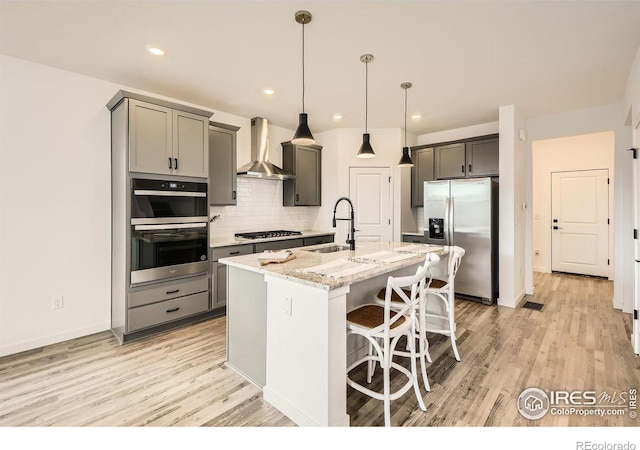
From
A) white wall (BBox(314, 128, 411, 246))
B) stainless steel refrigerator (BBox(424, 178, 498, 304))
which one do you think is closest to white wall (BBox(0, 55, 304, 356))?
white wall (BBox(314, 128, 411, 246))

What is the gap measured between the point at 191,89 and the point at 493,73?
3232 millimetres

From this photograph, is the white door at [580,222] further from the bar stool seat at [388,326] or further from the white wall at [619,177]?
the bar stool seat at [388,326]

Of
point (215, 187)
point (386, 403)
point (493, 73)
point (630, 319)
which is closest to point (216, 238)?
point (215, 187)

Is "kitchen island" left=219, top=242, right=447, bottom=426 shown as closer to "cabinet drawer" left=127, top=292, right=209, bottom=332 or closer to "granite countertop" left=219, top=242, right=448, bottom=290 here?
"granite countertop" left=219, top=242, right=448, bottom=290

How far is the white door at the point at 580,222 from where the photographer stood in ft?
18.9

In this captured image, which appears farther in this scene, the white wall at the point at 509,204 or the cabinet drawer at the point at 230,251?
the white wall at the point at 509,204

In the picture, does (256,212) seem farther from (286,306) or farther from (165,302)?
(286,306)

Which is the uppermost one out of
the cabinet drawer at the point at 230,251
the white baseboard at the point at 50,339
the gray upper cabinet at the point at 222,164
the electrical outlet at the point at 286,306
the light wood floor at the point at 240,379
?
the gray upper cabinet at the point at 222,164

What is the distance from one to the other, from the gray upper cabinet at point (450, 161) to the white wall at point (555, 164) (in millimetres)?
1944

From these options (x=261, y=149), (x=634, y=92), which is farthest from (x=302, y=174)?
(x=634, y=92)

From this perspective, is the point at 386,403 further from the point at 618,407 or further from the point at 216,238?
the point at 216,238

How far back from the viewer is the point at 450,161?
4984 millimetres

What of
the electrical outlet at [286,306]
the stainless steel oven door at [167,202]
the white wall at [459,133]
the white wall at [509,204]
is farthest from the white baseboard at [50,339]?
the white wall at [459,133]

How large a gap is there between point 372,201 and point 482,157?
69.7 inches
